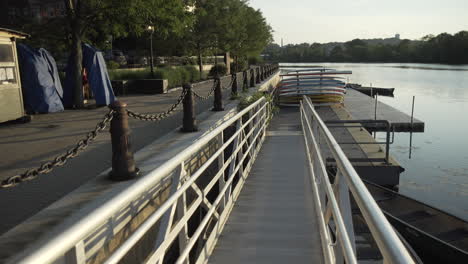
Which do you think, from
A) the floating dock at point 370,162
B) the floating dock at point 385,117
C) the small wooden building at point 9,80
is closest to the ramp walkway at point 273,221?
the floating dock at point 370,162

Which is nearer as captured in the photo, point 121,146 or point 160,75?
point 121,146

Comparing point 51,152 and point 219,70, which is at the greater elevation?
point 219,70

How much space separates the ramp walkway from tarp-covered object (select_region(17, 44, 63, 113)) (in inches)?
304

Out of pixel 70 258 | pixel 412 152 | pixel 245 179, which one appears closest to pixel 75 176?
pixel 245 179

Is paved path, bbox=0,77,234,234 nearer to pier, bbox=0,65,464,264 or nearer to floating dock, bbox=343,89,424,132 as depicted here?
pier, bbox=0,65,464,264

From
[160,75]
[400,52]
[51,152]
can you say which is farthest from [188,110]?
[400,52]

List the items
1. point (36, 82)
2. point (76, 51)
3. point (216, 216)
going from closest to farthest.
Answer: point (216, 216) < point (36, 82) < point (76, 51)

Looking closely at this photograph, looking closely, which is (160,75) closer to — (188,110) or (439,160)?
(188,110)

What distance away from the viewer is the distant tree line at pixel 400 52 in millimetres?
139875

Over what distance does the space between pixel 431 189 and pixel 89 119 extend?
46.1ft

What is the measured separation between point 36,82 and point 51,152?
5893 millimetres

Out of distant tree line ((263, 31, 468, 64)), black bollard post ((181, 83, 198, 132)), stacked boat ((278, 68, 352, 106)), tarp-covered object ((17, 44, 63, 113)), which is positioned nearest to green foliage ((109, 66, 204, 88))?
stacked boat ((278, 68, 352, 106))

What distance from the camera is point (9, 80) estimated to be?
33.4ft

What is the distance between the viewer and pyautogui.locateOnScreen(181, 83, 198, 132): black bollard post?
27.4ft
